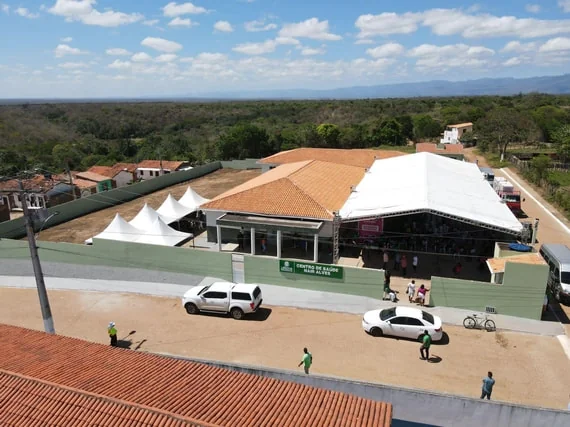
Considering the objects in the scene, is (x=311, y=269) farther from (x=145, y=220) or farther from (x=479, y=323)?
(x=145, y=220)

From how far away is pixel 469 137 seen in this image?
63688mm

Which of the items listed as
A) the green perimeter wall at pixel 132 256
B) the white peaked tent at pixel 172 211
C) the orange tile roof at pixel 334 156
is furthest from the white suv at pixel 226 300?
the orange tile roof at pixel 334 156

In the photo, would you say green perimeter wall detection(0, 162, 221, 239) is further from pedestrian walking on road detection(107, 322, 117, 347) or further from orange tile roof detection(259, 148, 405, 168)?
pedestrian walking on road detection(107, 322, 117, 347)

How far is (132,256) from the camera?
21.9m

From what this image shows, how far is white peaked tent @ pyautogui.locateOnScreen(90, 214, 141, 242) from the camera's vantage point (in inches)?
926

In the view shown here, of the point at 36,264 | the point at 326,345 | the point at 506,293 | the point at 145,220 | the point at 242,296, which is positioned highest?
the point at 36,264

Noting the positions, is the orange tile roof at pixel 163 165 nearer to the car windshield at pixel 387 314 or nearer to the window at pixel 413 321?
the car windshield at pixel 387 314

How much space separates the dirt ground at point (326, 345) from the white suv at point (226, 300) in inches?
15.1

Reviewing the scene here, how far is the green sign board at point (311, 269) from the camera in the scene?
18.5m

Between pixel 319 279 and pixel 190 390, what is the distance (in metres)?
10.6

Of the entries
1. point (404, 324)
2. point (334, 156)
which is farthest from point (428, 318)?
point (334, 156)

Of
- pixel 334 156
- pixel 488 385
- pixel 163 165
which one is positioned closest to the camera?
pixel 488 385

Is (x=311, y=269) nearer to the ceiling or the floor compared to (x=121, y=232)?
nearer to the floor

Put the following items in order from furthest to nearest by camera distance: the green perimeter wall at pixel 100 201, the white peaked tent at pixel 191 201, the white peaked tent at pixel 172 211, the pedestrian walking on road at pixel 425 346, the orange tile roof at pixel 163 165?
1. the orange tile roof at pixel 163 165
2. the white peaked tent at pixel 191 201
3. the green perimeter wall at pixel 100 201
4. the white peaked tent at pixel 172 211
5. the pedestrian walking on road at pixel 425 346
